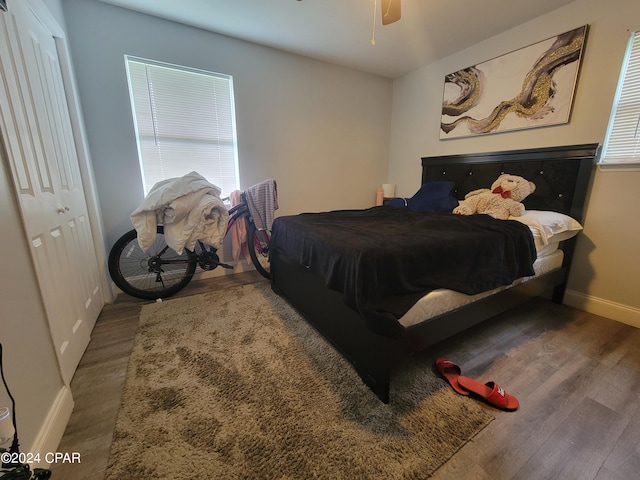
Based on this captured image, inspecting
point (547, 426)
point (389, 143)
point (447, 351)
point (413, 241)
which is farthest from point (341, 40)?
point (547, 426)

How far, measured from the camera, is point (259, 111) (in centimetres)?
300

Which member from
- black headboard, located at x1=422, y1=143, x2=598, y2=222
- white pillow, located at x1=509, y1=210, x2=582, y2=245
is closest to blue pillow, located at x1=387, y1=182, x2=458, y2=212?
black headboard, located at x1=422, y1=143, x2=598, y2=222

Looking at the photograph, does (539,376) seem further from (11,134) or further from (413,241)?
(11,134)

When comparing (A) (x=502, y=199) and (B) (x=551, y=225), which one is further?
(A) (x=502, y=199)

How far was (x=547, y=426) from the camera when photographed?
118 centimetres

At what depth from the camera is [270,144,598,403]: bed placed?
1.25 m

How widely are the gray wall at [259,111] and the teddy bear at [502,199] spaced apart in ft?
5.88

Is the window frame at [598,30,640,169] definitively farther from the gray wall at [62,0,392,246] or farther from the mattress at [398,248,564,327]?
the gray wall at [62,0,392,246]

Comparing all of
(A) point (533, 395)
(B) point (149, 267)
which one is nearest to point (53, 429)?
(B) point (149, 267)

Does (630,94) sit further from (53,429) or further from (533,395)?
(53,429)

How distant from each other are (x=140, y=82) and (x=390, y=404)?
3376 millimetres

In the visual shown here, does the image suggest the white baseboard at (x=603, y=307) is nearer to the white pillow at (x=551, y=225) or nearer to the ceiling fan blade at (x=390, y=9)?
the white pillow at (x=551, y=225)

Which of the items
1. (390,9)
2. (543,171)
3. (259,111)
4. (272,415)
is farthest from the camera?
(259,111)

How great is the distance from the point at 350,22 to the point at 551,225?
2533mm
